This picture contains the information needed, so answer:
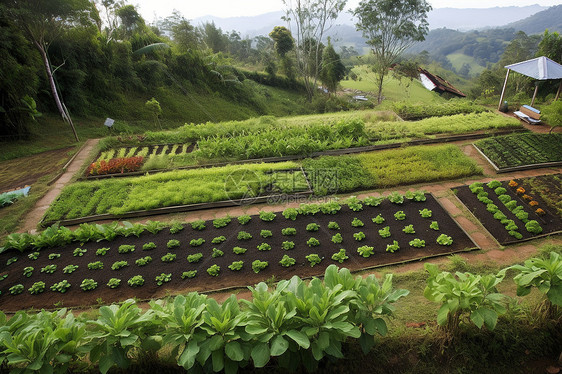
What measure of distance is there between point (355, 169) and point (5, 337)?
7408 millimetres

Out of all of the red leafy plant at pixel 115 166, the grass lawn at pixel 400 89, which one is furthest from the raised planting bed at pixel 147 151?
the grass lawn at pixel 400 89

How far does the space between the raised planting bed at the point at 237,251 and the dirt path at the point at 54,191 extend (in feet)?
4.05

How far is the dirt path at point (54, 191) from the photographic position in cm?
723

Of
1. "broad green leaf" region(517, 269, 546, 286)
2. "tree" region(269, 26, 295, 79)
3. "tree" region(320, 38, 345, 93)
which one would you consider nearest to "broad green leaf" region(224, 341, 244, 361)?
"broad green leaf" region(517, 269, 546, 286)

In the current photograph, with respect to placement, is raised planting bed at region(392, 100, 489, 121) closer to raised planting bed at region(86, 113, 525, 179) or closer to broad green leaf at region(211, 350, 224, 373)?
raised planting bed at region(86, 113, 525, 179)

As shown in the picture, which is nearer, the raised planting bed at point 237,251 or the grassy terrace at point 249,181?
the raised planting bed at point 237,251

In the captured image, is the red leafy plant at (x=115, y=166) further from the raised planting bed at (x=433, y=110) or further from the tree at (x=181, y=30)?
the tree at (x=181, y=30)

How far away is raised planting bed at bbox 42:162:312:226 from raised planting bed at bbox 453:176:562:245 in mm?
3878

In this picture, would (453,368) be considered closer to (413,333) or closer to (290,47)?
(413,333)

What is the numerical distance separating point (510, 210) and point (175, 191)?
785 cm

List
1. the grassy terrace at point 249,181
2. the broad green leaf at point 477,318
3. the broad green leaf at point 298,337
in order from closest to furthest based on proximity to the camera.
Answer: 1. the broad green leaf at point 298,337
2. the broad green leaf at point 477,318
3. the grassy terrace at point 249,181

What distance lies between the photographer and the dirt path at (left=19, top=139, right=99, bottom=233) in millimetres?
7234

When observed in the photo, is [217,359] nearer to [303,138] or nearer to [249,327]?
[249,327]

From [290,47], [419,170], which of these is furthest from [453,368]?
[290,47]
